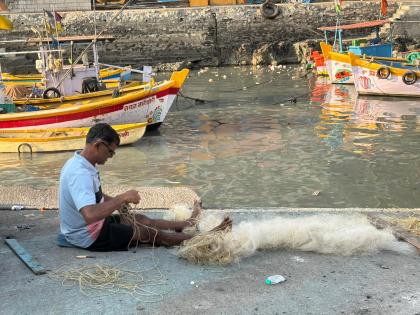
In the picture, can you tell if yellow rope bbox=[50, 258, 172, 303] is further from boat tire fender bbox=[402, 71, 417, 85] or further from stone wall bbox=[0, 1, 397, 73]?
stone wall bbox=[0, 1, 397, 73]

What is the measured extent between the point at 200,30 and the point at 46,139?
68.8 ft

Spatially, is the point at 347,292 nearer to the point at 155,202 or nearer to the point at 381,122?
the point at 155,202

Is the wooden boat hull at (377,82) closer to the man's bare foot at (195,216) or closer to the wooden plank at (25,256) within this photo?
the man's bare foot at (195,216)

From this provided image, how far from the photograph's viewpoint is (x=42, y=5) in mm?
33562

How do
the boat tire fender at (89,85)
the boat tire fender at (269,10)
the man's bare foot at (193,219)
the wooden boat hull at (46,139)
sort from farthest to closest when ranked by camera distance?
the boat tire fender at (269,10)
the boat tire fender at (89,85)
the wooden boat hull at (46,139)
the man's bare foot at (193,219)

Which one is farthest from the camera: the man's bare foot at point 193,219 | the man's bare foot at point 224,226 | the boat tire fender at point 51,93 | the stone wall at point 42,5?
the stone wall at point 42,5

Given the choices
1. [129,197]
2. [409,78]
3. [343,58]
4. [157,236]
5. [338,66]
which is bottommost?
[157,236]

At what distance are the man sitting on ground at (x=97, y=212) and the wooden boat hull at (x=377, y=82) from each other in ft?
47.4

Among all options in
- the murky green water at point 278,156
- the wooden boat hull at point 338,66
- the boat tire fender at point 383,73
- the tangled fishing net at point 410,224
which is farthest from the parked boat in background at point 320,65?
the tangled fishing net at point 410,224

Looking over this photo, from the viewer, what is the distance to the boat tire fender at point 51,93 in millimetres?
14156

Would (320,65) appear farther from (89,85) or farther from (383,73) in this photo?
(89,85)

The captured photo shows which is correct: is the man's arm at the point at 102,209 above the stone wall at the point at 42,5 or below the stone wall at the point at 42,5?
below

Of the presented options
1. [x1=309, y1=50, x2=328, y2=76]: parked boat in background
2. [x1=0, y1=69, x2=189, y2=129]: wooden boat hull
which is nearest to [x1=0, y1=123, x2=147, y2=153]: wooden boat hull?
[x1=0, y1=69, x2=189, y2=129]: wooden boat hull

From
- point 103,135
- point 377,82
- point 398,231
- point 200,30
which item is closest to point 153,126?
point 377,82
